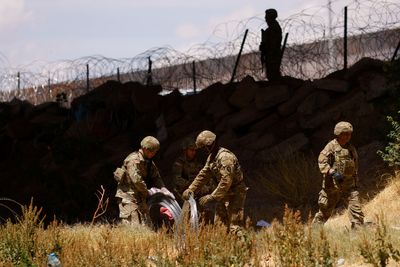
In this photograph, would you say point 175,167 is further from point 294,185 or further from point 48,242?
point 294,185

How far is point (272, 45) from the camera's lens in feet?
63.6

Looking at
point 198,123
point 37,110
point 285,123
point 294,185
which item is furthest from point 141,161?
point 37,110

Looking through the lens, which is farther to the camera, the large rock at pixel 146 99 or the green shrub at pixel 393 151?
the large rock at pixel 146 99

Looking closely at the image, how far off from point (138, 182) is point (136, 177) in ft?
0.23

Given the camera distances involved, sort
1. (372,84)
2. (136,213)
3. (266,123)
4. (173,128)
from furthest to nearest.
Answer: (173,128) → (266,123) → (372,84) → (136,213)

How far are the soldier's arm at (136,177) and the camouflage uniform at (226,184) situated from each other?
37.3 inches

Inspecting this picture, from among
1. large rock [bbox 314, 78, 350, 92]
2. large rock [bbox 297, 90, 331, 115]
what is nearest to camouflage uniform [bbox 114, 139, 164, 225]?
large rock [bbox 297, 90, 331, 115]

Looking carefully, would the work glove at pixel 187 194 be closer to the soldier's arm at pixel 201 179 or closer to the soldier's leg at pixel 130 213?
the soldier's arm at pixel 201 179

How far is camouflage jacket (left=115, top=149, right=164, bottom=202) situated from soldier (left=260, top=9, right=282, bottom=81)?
8220mm

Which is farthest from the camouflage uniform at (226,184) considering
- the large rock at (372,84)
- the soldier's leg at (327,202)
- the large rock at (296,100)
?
the large rock at (296,100)

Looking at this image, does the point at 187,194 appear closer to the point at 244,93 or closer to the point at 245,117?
the point at 245,117

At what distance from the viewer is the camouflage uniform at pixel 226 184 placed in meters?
10.2

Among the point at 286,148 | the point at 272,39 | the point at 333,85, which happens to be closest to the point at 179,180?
the point at 286,148

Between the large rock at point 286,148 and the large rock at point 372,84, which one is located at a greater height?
the large rock at point 372,84
